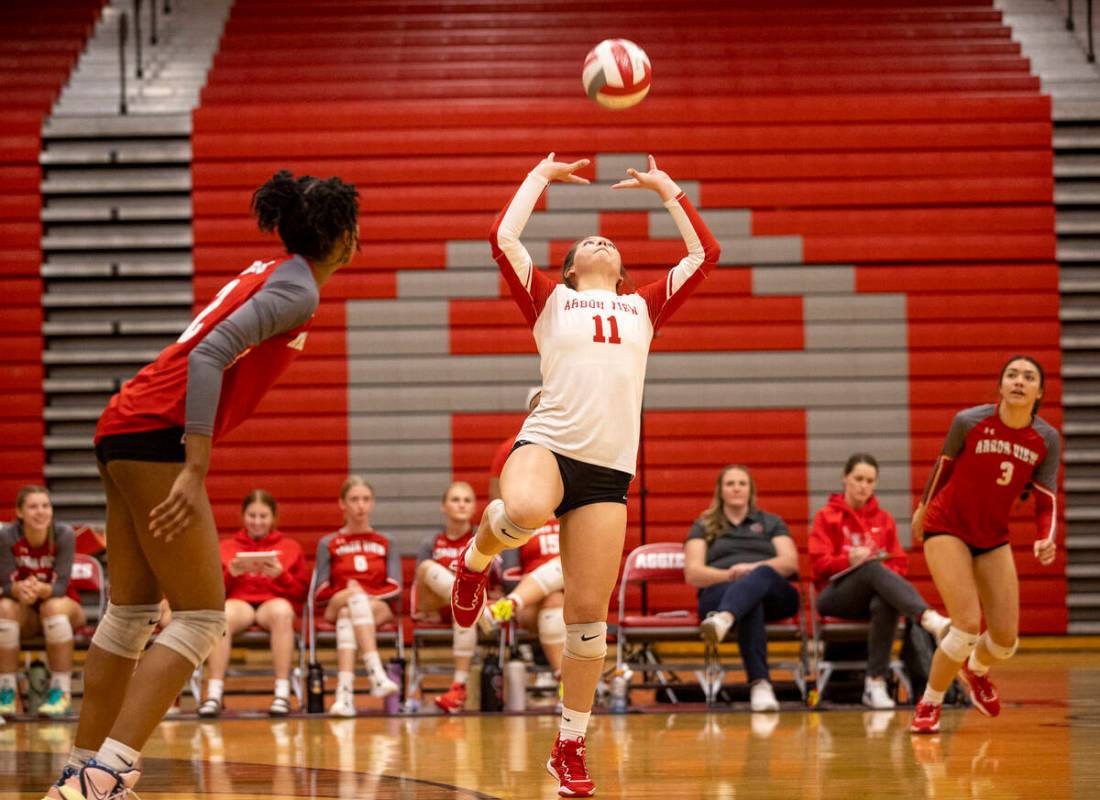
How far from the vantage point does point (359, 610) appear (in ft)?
25.4

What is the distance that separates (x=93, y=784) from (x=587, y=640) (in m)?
1.61

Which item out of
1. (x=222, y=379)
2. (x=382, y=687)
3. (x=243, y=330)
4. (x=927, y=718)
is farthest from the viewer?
(x=382, y=687)

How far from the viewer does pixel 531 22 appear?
1184 cm

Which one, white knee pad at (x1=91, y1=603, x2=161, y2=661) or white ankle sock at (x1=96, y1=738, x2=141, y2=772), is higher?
white knee pad at (x1=91, y1=603, x2=161, y2=661)

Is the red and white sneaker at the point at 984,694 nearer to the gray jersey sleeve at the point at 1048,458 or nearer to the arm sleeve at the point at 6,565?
the gray jersey sleeve at the point at 1048,458

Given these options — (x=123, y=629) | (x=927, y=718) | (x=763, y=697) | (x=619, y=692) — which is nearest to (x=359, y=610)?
(x=619, y=692)

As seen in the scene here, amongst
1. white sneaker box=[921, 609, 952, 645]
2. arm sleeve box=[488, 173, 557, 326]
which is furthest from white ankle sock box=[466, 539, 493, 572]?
white sneaker box=[921, 609, 952, 645]

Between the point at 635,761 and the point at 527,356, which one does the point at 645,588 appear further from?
the point at 635,761

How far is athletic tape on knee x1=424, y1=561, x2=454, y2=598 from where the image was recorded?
7758 mm

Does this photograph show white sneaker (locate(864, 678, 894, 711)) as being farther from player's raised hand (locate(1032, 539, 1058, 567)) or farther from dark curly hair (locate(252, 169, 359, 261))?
dark curly hair (locate(252, 169, 359, 261))

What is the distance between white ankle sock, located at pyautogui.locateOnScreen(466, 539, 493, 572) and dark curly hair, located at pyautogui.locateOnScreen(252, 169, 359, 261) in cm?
131

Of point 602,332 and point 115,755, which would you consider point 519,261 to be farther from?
point 115,755

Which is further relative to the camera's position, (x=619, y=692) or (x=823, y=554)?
(x=823, y=554)

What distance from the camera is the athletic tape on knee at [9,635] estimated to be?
7621mm
